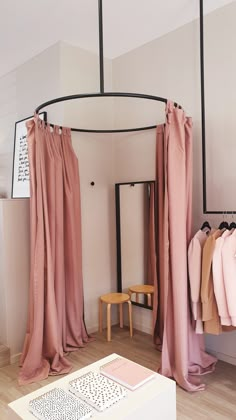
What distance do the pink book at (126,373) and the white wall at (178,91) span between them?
1299 mm

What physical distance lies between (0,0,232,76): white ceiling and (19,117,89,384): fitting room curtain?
93 centimetres

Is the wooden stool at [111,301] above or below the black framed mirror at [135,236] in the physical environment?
below

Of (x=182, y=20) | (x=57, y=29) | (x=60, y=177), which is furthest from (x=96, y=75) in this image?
(x=60, y=177)

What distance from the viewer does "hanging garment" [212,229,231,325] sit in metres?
2.38

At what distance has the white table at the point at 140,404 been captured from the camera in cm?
151

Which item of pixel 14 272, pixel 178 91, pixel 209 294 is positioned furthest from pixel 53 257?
pixel 178 91

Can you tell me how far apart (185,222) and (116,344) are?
1554mm

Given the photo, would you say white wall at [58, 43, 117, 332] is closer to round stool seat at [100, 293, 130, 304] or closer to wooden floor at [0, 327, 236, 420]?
round stool seat at [100, 293, 130, 304]

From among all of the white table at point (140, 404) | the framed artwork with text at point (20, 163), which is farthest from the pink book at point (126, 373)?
the framed artwork with text at point (20, 163)

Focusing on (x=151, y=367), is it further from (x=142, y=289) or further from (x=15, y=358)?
(x=15, y=358)

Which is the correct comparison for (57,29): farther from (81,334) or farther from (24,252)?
(81,334)

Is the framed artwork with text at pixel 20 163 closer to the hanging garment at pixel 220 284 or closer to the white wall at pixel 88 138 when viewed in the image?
the white wall at pixel 88 138

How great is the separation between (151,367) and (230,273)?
1129 mm

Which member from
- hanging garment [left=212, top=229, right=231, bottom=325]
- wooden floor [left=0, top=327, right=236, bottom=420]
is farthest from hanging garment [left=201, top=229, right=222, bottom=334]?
wooden floor [left=0, top=327, right=236, bottom=420]
